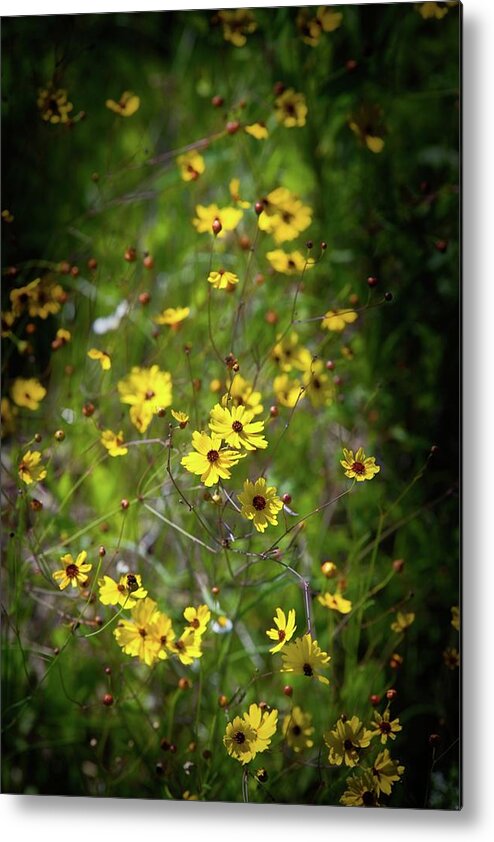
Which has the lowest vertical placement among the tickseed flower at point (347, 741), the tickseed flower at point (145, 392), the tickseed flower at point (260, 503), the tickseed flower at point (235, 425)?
the tickseed flower at point (347, 741)

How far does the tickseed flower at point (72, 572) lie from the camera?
1.44 m

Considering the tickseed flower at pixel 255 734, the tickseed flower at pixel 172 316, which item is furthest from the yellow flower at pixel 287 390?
the tickseed flower at pixel 255 734

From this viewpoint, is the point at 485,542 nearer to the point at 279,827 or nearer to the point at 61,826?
the point at 279,827

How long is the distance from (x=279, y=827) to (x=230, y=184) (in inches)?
32.3

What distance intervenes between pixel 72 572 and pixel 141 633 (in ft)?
0.39

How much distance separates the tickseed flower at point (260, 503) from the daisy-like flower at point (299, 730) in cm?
24

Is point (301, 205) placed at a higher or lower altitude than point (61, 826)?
higher

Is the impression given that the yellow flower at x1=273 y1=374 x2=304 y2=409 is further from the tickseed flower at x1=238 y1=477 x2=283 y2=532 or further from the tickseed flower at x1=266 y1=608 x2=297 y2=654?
the tickseed flower at x1=266 y1=608 x2=297 y2=654

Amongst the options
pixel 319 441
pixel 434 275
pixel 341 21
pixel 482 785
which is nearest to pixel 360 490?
pixel 319 441

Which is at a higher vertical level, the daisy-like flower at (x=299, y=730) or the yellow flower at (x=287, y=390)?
the yellow flower at (x=287, y=390)

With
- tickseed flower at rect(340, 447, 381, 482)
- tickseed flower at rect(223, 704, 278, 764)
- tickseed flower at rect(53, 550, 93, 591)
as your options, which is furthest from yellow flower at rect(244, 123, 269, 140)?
tickseed flower at rect(223, 704, 278, 764)

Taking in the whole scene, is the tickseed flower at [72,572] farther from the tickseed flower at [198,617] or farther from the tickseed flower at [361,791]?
the tickseed flower at [361,791]

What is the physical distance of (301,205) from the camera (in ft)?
4.64

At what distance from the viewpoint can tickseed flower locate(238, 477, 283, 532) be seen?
55.1 inches
